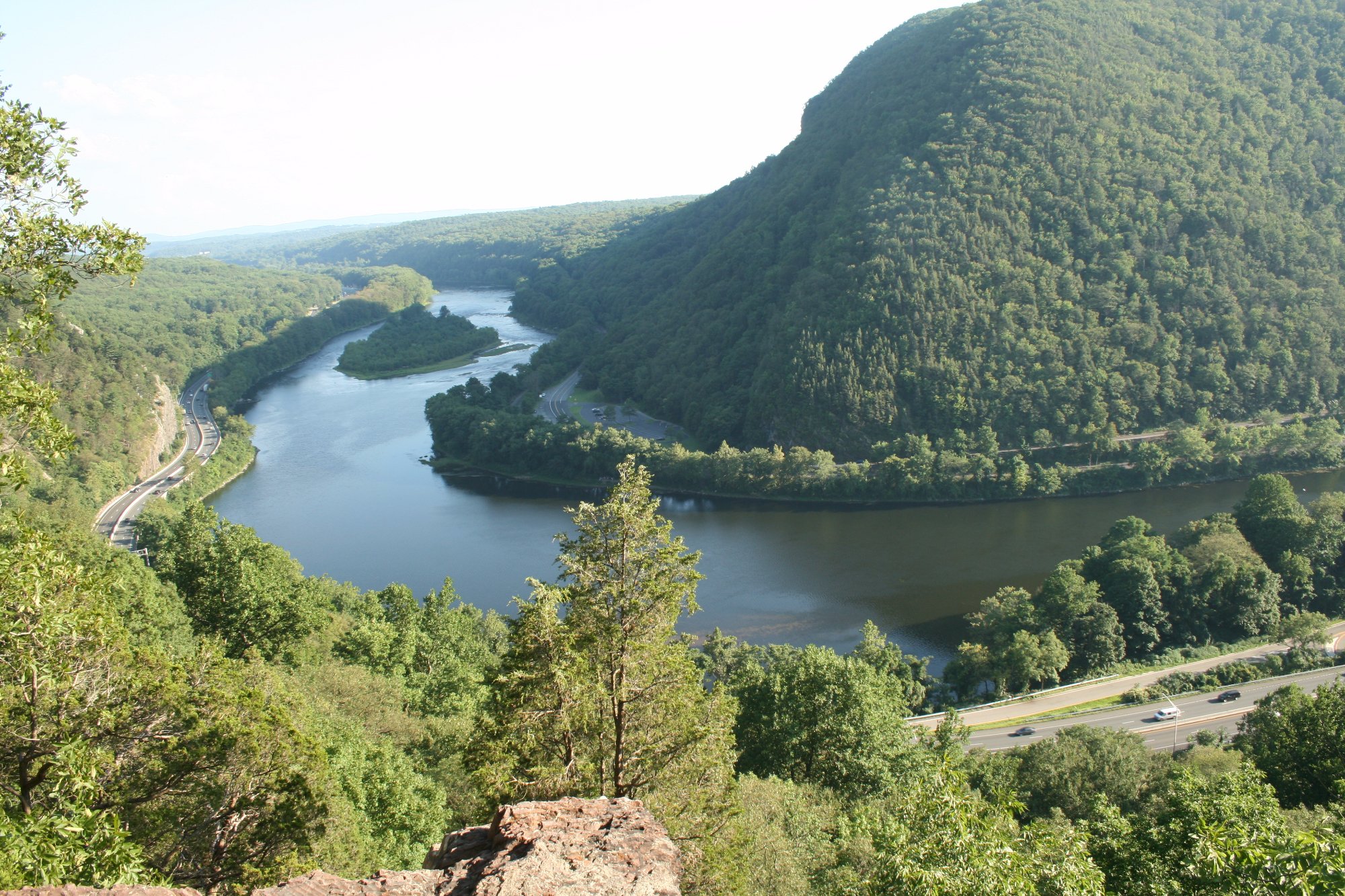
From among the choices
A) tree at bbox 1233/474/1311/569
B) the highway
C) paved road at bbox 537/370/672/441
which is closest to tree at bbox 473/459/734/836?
the highway

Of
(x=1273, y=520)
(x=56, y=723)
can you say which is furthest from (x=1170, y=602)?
(x=56, y=723)

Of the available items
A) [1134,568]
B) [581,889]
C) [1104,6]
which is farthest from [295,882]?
[1104,6]

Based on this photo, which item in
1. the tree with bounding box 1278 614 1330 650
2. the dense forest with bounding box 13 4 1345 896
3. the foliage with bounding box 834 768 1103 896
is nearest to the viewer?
the dense forest with bounding box 13 4 1345 896

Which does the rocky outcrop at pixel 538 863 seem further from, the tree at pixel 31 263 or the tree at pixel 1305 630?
the tree at pixel 1305 630

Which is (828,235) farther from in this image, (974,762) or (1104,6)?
(974,762)

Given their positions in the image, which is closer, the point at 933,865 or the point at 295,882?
the point at 295,882

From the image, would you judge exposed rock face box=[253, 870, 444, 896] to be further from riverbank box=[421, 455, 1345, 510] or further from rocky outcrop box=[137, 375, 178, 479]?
rocky outcrop box=[137, 375, 178, 479]

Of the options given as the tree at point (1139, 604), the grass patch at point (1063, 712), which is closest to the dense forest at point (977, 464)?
the tree at point (1139, 604)
